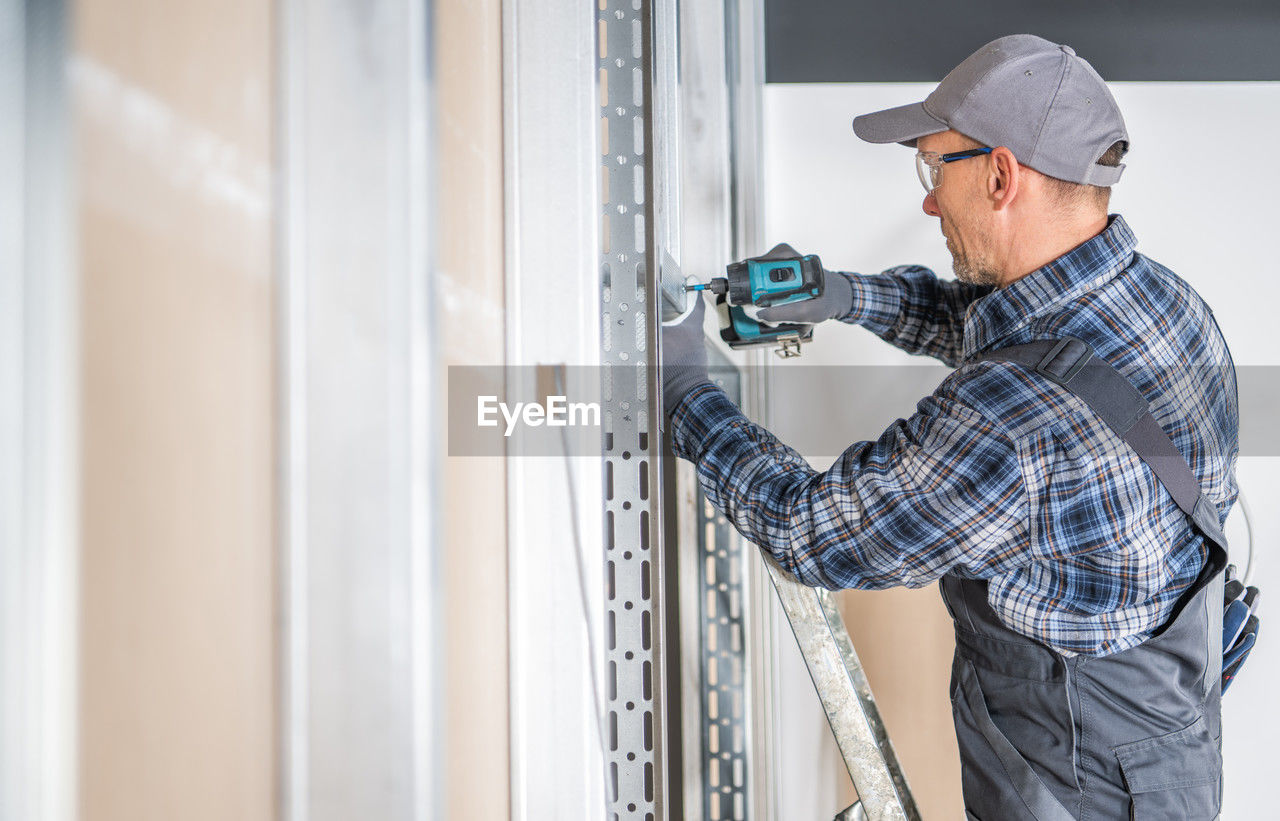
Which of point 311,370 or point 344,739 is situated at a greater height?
point 311,370

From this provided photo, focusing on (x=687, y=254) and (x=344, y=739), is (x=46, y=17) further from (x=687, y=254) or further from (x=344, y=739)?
(x=687, y=254)

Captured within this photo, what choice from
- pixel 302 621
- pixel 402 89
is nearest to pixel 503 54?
pixel 402 89

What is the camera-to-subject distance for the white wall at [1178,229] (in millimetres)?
2006

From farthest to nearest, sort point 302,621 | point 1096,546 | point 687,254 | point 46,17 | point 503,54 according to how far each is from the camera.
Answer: point 687,254, point 1096,546, point 503,54, point 302,621, point 46,17

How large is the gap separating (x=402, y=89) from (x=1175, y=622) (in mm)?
1047

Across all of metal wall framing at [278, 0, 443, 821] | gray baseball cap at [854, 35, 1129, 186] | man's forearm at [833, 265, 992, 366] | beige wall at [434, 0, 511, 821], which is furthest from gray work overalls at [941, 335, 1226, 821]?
metal wall framing at [278, 0, 443, 821]

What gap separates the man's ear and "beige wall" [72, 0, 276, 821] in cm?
89

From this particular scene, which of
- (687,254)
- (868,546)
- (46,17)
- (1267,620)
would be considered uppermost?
(687,254)

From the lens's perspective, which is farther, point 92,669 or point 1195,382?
point 1195,382

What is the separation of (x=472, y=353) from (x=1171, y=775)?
99 centimetres

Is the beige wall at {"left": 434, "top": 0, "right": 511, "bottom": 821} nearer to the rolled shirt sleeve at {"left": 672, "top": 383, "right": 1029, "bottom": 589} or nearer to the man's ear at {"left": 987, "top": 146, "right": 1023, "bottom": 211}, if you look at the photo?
the rolled shirt sleeve at {"left": 672, "top": 383, "right": 1029, "bottom": 589}

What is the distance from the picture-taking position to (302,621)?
48 centimetres

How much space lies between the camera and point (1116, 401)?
0.97 m

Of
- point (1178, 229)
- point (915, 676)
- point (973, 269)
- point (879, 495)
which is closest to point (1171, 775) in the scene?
point (879, 495)
